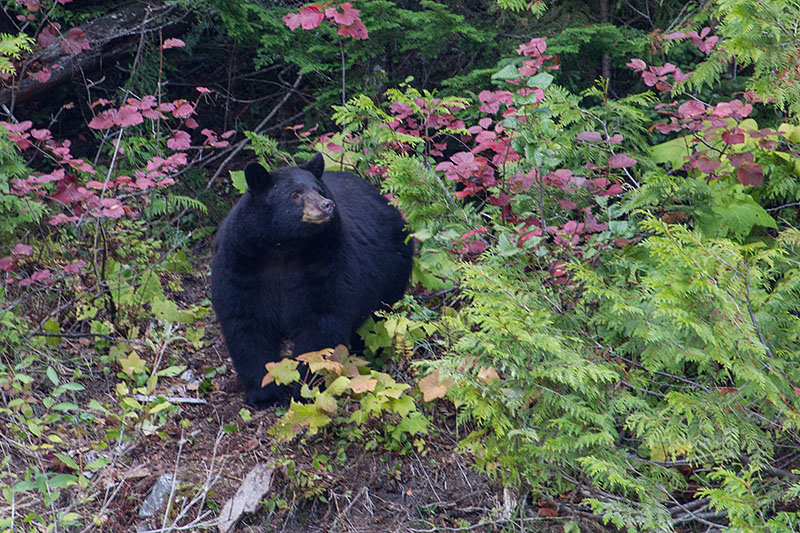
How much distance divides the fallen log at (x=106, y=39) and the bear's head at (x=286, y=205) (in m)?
2.34

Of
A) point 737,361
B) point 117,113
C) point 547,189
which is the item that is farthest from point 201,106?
point 737,361

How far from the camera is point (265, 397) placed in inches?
196

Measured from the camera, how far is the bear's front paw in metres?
4.98

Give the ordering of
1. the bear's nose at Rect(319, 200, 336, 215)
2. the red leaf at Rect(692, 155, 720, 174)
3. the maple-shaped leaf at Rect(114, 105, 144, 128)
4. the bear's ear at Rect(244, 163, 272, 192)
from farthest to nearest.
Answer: the maple-shaped leaf at Rect(114, 105, 144, 128)
the bear's ear at Rect(244, 163, 272, 192)
the bear's nose at Rect(319, 200, 336, 215)
the red leaf at Rect(692, 155, 720, 174)

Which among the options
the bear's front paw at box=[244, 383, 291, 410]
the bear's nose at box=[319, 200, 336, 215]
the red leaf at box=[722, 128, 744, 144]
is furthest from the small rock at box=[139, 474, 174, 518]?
the red leaf at box=[722, 128, 744, 144]

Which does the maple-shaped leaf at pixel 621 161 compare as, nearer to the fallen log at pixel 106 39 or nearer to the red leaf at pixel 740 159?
the red leaf at pixel 740 159

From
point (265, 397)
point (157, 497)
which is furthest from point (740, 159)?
point (157, 497)

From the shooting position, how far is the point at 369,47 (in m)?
6.36

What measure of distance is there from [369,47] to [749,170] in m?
3.18

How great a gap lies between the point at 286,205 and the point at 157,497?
180cm

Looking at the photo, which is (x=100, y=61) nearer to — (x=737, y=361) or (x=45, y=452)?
(x=45, y=452)

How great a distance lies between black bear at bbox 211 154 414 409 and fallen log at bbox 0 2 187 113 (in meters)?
2.42

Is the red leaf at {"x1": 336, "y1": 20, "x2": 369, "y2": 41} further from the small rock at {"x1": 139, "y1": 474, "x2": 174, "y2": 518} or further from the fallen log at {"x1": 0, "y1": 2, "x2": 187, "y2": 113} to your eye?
the small rock at {"x1": 139, "y1": 474, "x2": 174, "y2": 518}

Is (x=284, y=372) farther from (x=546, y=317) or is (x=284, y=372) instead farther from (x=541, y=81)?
(x=541, y=81)
